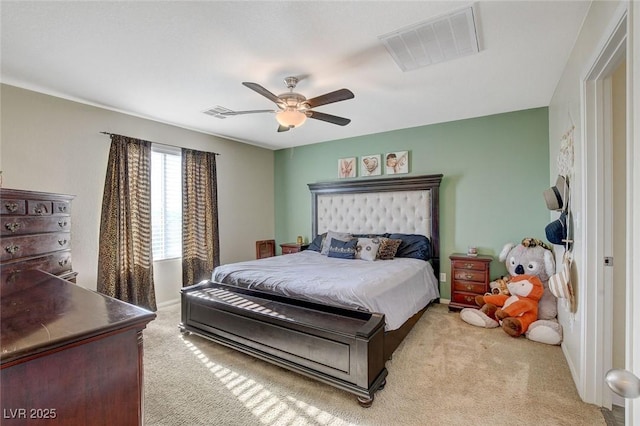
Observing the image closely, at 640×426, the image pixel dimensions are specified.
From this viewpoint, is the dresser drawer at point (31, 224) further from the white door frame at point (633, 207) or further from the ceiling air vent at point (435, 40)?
the white door frame at point (633, 207)

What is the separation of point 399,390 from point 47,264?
2.95 meters

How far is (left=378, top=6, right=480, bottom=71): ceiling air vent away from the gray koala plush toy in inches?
89.5

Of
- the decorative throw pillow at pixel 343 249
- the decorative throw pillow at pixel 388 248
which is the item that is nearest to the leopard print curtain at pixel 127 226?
the decorative throw pillow at pixel 343 249

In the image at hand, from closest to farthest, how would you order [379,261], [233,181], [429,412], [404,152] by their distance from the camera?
[429,412] → [379,261] → [404,152] → [233,181]

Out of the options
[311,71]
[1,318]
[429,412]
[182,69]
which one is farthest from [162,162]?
[429,412]

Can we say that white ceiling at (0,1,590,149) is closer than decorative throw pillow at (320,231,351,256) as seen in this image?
Yes

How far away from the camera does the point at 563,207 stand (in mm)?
2346

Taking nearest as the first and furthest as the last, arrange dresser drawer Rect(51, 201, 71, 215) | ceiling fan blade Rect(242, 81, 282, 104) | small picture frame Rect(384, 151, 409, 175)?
ceiling fan blade Rect(242, 81, 282, 104) → dresser drawer Rect(51, 201, 71, 215) → small picture frame Rect(384, 151, 409, 175)

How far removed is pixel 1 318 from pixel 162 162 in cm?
361

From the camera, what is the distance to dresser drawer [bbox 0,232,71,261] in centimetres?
203

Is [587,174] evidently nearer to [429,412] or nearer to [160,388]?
[429,412]

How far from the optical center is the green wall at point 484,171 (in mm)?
3432

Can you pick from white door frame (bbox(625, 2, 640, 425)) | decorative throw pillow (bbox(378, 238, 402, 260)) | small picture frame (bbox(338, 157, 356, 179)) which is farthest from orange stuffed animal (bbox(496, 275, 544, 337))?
small picture frame (bbox(338, 157, 356, 179))

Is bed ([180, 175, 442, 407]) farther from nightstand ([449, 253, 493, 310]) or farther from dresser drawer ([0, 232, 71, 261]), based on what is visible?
dresser drawer ([0, 232, 71, 261])
